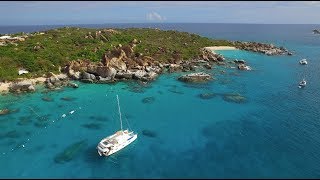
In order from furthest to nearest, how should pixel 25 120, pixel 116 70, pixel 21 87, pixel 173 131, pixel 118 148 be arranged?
pixel 116 70 → pixel 21 87 → pixel 25 120 → pixel 173 131 → pixel 118 148

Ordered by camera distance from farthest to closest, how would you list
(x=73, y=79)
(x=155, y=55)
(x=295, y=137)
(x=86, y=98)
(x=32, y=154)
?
(x=155, y=55) < (x=73, y=79) < (x=86, y=98) < (x=295, y=137) < (x=32, y=154)

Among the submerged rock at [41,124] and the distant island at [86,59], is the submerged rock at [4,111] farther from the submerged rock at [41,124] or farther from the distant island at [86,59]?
the distant island at [86,59]

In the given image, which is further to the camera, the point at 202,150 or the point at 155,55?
the point at 155,55

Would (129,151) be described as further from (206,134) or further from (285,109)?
(285,109)

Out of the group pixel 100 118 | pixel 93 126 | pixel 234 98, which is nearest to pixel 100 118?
pixel 100 118

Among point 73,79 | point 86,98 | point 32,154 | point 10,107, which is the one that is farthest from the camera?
point 73,79

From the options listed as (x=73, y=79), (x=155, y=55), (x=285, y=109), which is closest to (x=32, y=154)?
(x=73, y=79)

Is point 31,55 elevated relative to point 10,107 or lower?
elevated

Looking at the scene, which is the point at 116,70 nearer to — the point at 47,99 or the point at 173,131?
the point at 47,99
